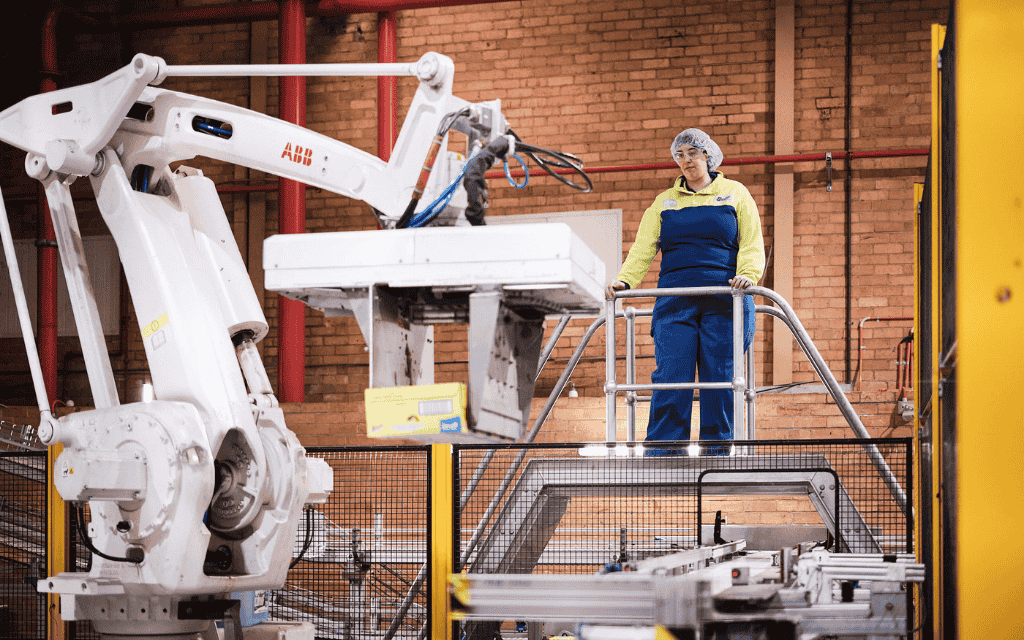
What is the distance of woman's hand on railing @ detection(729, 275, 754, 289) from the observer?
535 centimetres

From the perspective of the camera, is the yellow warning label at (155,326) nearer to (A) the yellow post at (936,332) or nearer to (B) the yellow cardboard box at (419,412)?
(B) the yellow cardboard box at (419,412)

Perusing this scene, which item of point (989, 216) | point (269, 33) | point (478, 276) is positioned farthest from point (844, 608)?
point (269, 33)

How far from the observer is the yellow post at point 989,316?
2.81 m

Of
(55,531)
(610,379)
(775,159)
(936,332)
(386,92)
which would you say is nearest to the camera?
(936,332)

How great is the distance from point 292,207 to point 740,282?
612cm

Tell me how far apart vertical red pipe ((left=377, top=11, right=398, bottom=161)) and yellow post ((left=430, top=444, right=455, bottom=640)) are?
622 cm

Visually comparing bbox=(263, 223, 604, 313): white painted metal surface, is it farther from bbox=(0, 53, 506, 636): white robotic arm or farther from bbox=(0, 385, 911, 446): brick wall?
→ bbox=(0, 385, 911, 446): brick wall

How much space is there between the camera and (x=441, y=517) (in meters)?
5.14

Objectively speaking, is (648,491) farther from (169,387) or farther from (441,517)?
(169,387)

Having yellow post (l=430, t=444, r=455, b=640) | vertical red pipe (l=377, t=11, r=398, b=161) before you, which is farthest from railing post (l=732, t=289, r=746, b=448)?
vertical red pipe (l=377, t=11, r=398, b=161)

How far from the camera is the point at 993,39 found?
2891 millimetres

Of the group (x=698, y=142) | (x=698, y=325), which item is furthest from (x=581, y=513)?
(x=698, y=142)

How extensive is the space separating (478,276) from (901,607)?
67.7 inches

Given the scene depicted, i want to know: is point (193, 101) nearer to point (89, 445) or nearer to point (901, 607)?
point (89, 445)
